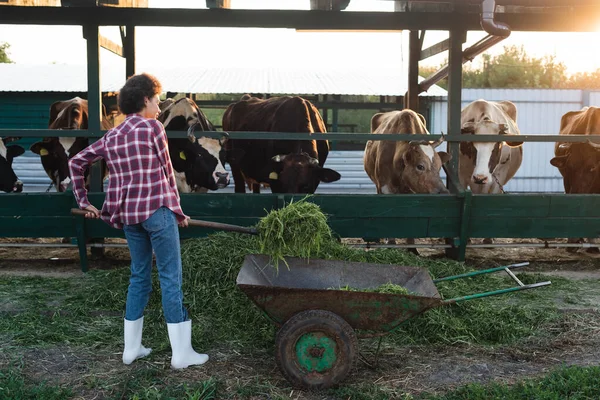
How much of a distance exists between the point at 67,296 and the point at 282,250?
9.11 feet

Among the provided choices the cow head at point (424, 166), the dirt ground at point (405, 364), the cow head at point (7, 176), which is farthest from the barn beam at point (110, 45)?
the dirt ground at point (405, 364)

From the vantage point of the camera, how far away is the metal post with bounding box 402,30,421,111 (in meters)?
11.1

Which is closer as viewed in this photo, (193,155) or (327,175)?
(327,175)

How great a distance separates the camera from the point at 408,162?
9062mm

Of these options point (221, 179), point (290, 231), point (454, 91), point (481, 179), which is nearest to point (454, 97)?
point (454, 91)

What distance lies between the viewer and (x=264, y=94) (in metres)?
20.3

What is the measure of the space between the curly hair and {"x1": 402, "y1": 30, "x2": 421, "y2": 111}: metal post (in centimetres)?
726

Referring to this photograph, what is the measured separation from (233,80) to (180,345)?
57.5 ft

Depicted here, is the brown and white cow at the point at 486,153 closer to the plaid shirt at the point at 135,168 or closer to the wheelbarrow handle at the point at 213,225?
the wheelbarrow handle at the point at 213,225

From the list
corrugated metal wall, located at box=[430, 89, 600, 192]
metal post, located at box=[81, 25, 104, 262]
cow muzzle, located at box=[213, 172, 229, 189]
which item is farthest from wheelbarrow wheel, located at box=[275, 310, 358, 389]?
corrugated metal wall, located at box=[430, 89, 600, 192]

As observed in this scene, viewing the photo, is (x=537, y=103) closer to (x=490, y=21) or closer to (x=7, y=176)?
(x=490, y=21)

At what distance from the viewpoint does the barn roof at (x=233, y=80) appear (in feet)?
64.9

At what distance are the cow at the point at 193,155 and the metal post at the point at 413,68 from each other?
352cm

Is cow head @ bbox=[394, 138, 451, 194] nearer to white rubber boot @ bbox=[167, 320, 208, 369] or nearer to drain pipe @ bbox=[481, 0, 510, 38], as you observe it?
drain pipe @ bbox=[481, 0, 510, 38]
